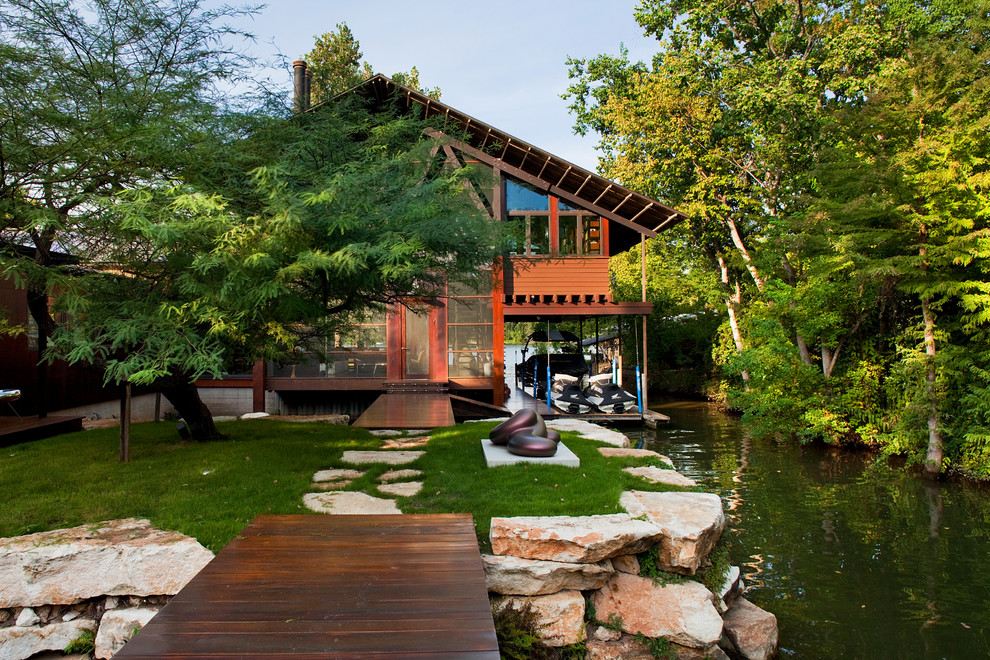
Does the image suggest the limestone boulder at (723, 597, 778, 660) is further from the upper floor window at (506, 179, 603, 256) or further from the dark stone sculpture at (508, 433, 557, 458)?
the upper floor window at (506, 179, 603, 256)

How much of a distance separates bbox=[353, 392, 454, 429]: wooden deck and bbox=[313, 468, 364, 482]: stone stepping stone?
2.66 meters

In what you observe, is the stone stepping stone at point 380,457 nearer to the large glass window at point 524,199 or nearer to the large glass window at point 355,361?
the large glass window at point 355,361

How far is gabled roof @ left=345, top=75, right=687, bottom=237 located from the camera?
13320 millimetres

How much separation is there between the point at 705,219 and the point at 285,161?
14.5 meters

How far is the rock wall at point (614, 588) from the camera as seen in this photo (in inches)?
156

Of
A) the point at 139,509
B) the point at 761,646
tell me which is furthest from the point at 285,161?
the point at 761,646

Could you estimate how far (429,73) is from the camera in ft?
86.8

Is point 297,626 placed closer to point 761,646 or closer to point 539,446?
point 761,646

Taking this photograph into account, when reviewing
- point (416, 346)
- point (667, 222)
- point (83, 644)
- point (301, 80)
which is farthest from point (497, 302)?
point (83, 644)

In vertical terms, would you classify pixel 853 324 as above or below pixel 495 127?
below

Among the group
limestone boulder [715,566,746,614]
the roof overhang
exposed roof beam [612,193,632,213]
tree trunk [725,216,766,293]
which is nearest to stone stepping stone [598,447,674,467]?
limestone boulder [715,566,746,614]

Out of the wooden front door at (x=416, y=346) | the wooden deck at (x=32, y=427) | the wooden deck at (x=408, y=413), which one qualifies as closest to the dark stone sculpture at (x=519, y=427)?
the wooden deck at (x=408, y=413)

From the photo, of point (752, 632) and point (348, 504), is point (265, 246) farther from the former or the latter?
point (752, 632)

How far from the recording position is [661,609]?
407 centimetres
